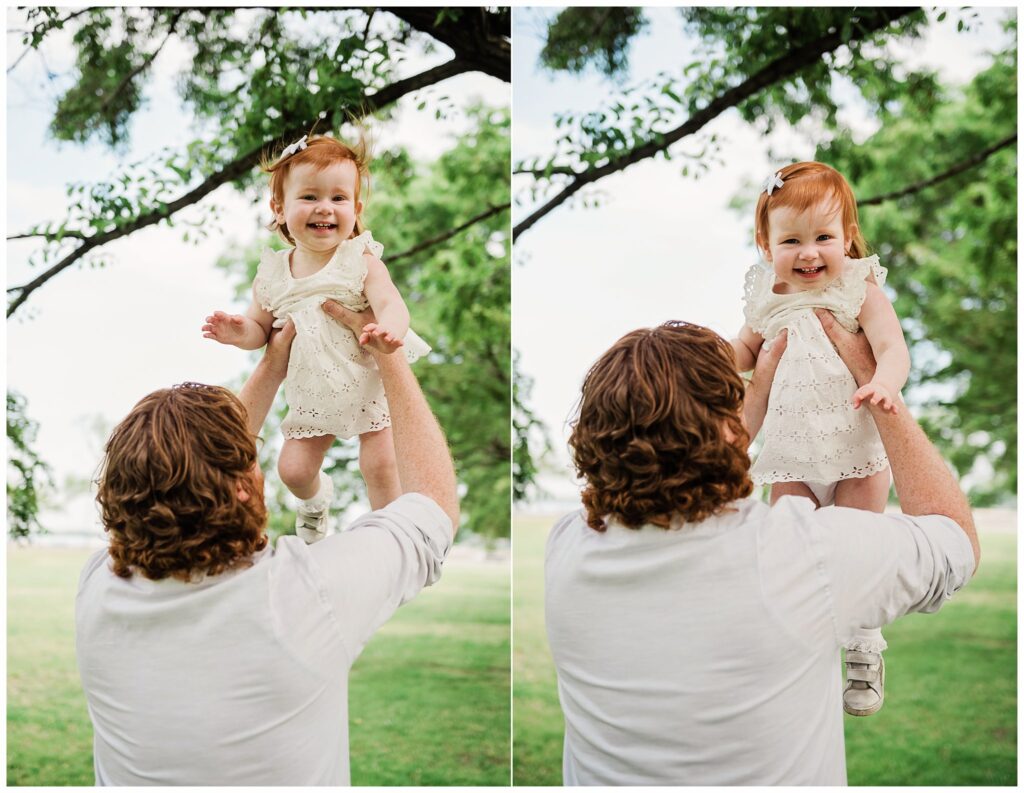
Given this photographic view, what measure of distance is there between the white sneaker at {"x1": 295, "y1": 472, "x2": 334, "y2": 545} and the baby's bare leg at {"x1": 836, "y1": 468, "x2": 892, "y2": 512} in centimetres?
99

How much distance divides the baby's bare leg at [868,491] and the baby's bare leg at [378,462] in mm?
831

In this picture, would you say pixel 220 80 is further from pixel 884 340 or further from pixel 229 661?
pixel 229 661

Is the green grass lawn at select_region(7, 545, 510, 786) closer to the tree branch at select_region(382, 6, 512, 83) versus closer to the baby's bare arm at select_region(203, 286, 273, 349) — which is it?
the tree branch at select_region(382, 6, 512, 83)

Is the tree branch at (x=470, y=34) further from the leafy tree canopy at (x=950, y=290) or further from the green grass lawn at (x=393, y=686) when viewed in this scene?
the green grass lawn at (x=393, y=686)

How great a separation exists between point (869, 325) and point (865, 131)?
4450 millimetres

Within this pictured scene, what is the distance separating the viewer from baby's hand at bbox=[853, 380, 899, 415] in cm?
160

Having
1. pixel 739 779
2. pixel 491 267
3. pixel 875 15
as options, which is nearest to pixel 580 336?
pixel 491 267

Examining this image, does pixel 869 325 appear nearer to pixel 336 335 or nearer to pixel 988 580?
pixel 336 335

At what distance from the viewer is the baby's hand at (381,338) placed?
168 centimetres

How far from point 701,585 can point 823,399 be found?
0.60 m

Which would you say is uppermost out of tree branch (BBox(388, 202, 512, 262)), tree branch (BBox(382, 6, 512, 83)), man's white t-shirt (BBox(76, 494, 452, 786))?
tree branch (BBox(382, 6, 512, 83))

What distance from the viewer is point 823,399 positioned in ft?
5.99

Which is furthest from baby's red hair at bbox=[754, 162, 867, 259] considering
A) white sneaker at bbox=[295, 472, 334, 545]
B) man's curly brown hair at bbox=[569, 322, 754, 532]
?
white sneaker at bbox=[295, 472, 334, 545]

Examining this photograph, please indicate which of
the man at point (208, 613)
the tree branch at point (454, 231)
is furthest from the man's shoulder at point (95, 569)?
the tree branch at point (454, 231)
